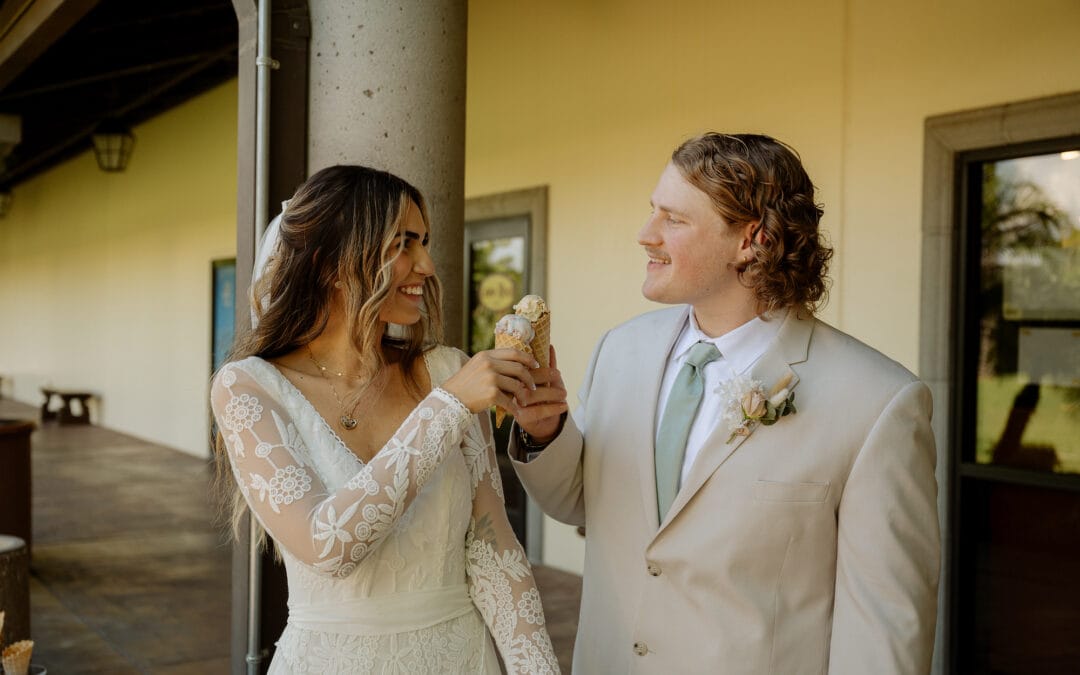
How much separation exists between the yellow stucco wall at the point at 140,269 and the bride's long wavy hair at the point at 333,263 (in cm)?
1033

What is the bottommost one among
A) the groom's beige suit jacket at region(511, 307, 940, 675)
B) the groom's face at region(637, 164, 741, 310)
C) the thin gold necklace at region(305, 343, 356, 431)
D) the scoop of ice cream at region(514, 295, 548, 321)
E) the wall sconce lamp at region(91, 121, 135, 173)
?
the groom's beige suit jacket at region(511, 307, 940, 675)

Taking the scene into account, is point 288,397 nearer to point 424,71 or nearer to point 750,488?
point 750,488

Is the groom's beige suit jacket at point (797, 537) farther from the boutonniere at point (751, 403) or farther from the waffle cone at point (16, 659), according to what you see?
the waffle cone at point (16, 659)

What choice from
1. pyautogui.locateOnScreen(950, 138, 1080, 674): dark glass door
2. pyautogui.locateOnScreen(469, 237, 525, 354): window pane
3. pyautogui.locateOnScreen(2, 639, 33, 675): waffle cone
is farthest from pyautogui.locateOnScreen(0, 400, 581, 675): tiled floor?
pyautogui.locateOnScreen(950, 138, 1080, 674): dark glass door

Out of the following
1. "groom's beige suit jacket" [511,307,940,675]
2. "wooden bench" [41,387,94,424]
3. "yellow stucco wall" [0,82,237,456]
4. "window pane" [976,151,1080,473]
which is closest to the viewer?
"groom's beige suit jacket" [511,307,940,675]

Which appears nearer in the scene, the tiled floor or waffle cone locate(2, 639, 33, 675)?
waffle cone locate(2, 639, 33, 675)

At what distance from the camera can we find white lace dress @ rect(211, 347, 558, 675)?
188 cm

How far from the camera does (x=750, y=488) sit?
1.94m

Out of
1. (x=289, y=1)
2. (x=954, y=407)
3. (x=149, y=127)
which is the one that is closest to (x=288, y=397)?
(x=289, y=1)

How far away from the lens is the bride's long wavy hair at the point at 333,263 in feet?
6.82

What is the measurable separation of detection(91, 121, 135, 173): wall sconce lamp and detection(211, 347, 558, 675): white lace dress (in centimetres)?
976

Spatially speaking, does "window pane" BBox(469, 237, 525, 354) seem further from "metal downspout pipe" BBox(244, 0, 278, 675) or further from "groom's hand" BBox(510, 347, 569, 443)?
"groom's hand" BBox(510, 347, 569, 443)

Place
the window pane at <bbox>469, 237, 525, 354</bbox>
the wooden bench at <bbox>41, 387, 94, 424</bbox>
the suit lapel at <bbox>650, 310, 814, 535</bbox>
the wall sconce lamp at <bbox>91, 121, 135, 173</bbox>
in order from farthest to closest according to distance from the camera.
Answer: the wooden bench at <bbox>41, 387, 94, 424</bbox>
the wall sconce lamp at <bbox>91, 121, 135, 173</bbox>
the window pane at <bbox>469, 237, 525, 354</bbox>
the suit lapel at <bbox>650, 310, 814, 535</bbox>

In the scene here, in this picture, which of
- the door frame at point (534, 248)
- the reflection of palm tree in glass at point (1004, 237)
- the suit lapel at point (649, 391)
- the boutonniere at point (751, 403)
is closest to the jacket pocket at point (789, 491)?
the boutonniere at point (751, 403)
